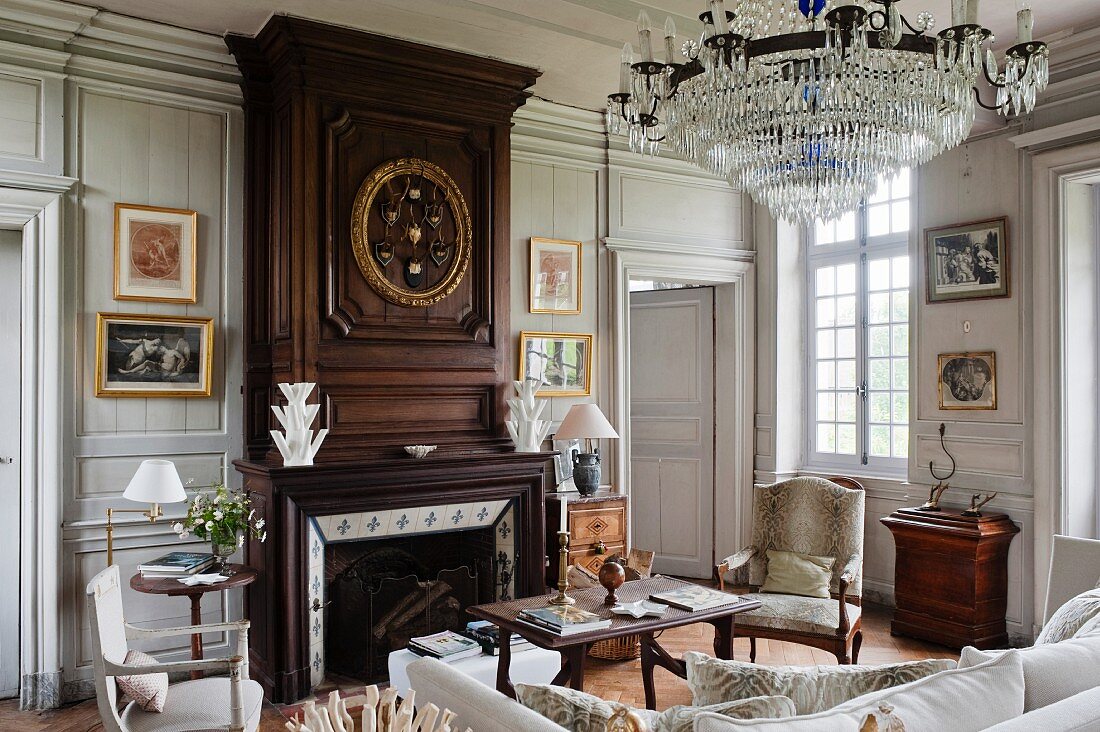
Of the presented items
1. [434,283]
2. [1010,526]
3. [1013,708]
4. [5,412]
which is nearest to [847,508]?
[1010,526]

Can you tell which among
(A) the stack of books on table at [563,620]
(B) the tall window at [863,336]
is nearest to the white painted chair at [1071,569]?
(A) the stack of books on table at [563,620]

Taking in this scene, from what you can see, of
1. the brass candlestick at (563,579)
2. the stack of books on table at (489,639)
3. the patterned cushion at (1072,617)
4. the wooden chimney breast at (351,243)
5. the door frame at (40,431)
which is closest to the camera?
the patterned cushion at (1072,617)

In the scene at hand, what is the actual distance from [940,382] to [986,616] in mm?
1434

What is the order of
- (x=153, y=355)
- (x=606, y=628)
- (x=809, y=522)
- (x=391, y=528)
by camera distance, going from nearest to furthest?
1. (x=606, y=628)
2. (x=153, y=355)
3. (x=391, y=528)
4. (x=809, y=522)

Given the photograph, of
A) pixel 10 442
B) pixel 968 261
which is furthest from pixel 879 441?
pixel 10 442

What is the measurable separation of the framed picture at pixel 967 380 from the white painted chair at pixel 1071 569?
6.13 ft

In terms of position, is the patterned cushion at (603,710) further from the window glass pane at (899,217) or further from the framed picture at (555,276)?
the window glass pane at (899,217)

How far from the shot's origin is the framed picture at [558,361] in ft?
18.1

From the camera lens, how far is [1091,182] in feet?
16.1

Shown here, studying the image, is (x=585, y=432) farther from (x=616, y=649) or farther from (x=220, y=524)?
(x=220, y=524)

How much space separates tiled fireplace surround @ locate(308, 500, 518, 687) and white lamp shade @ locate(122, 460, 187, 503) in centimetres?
68

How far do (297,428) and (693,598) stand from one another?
6.61ft

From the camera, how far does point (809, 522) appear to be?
4.94 m

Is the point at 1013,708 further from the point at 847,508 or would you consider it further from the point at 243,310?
the point at 243,310
